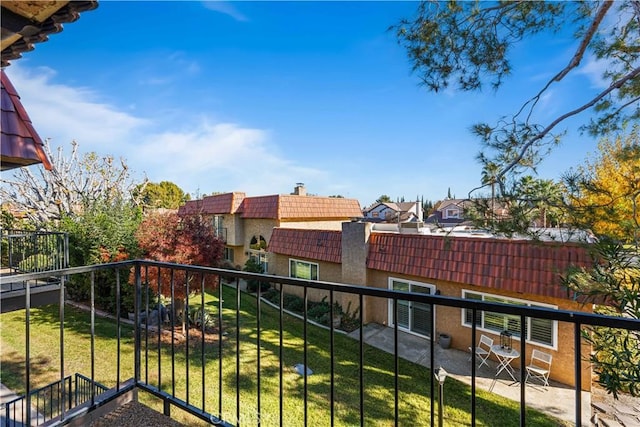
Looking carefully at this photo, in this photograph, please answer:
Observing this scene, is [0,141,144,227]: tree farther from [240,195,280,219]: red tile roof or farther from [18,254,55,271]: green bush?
[240,195,280,219]: red tile roof

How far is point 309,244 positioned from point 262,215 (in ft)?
13.5

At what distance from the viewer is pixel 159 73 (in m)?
7.58

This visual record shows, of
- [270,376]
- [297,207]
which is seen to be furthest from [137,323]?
[297,207]

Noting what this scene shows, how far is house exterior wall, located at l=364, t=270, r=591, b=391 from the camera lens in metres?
6.77

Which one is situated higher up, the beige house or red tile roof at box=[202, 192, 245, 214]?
red tile roof at box=[202, 192, 245, 214]

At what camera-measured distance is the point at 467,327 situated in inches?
320

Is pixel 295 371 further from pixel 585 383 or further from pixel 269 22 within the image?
pixel 269 22

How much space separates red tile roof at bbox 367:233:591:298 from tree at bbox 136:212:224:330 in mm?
5093

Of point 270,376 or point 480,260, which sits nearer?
Result: point 270,376

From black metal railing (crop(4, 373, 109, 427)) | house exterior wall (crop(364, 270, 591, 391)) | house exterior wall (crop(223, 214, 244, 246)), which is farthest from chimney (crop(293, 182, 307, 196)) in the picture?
black metal railing (crop(4, 373, 109, 427))

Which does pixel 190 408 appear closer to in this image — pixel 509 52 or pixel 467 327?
pixel 509 52

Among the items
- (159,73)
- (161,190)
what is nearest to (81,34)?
(159,73)

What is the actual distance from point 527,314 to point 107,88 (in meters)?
10.9

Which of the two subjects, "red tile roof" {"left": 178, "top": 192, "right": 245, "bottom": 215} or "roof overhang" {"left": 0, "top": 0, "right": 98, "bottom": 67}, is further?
"red tile roof" {"left": 178, "top": 192, "right": 245, "bottom": 215}
